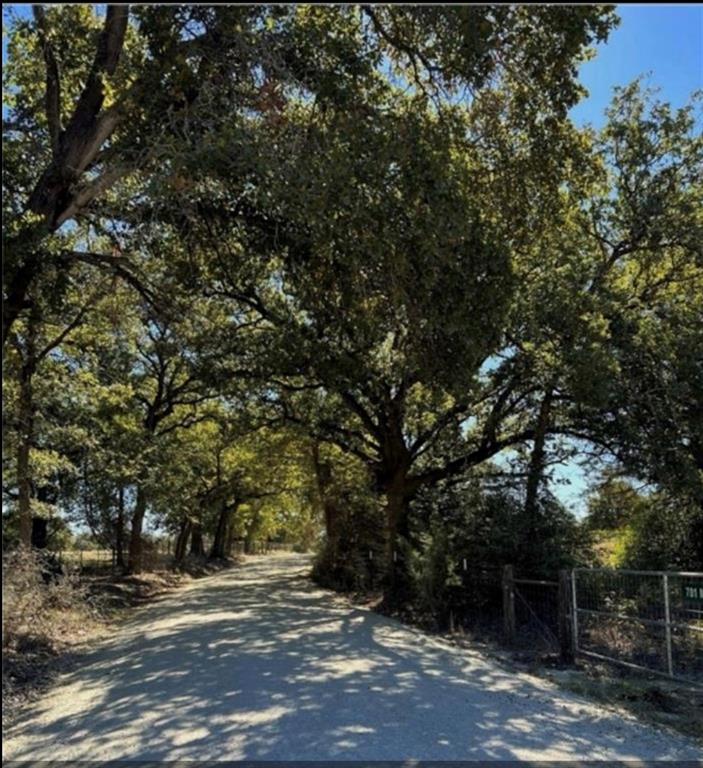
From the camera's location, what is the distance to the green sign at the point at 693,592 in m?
8.12

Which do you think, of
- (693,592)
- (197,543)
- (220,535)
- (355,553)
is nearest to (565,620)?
(693,592)

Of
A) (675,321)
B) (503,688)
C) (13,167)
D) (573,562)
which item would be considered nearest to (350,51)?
(13,167)

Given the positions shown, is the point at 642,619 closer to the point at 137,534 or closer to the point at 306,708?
the point at 306,708

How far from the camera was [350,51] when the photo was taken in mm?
8000

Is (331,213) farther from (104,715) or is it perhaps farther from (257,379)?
(257,379)

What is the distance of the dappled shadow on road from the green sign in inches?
69.7

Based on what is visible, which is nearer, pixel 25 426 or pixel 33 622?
pixel 33 622

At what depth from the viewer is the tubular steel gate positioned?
8.30 m

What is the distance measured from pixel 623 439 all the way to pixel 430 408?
18.9 ft

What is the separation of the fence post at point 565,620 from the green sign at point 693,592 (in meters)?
2.48

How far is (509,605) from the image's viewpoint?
1266 cm

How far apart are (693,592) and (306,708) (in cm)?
457

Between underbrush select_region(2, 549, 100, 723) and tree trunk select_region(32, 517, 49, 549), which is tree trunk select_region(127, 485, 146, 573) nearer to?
tree trunk select_region(32, 517, 49, 549)

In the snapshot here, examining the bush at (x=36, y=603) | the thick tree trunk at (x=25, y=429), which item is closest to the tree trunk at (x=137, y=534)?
the bush at (x=36, y=603)
